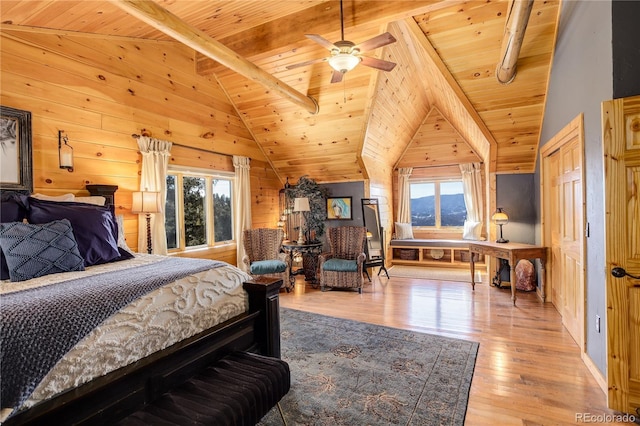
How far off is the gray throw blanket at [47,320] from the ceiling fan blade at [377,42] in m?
2.42

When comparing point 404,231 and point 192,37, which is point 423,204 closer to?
point 404,231

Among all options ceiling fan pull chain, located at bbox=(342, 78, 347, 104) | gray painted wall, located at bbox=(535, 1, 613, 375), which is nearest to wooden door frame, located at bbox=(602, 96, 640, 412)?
gray painted wall, located at bbox=(535, 1, 613, 375)

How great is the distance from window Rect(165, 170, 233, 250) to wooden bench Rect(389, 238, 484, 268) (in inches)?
142

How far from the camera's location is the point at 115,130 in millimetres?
3678

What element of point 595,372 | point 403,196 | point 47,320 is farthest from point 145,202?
point 403,196

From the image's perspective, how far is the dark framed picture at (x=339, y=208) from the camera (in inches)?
241

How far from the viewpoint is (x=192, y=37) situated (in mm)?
2779

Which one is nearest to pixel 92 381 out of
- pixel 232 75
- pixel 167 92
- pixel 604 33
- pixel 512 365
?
pixel 512 365

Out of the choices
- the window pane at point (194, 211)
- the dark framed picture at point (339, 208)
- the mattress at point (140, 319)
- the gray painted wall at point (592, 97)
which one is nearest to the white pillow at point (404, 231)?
the dark framed picture at point (339, 208)

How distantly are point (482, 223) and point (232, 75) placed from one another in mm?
5595

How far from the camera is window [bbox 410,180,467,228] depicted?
6.98 m

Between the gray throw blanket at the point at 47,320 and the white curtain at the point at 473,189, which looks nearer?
the gray throw blanket at the point at 47,320

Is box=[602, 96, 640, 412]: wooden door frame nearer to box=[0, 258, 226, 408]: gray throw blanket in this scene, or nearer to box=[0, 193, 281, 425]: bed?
box=[0, 193, 281, 425]: bed

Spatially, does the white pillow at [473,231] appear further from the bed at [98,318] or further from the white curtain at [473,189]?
the bed at [98,318]
